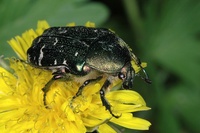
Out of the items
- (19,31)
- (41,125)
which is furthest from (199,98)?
(41,125)

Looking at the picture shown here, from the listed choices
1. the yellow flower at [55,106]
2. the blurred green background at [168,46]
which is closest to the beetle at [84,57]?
the yellow flower at [55,106]

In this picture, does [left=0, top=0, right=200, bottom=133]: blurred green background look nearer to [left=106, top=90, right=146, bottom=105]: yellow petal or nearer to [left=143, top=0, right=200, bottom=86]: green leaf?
[left=143, top=0, right=200, bottom=86]: green leaf

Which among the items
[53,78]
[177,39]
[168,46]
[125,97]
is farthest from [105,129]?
[177,39]

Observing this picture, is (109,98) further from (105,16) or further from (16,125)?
(105,16)

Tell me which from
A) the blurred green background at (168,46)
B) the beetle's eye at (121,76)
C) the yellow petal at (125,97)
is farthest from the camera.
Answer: the blurred green background at (168,46)

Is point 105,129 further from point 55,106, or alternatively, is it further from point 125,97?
point 55,106

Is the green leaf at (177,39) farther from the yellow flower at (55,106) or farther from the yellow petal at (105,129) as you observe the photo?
the yellow petal at (105,129)
